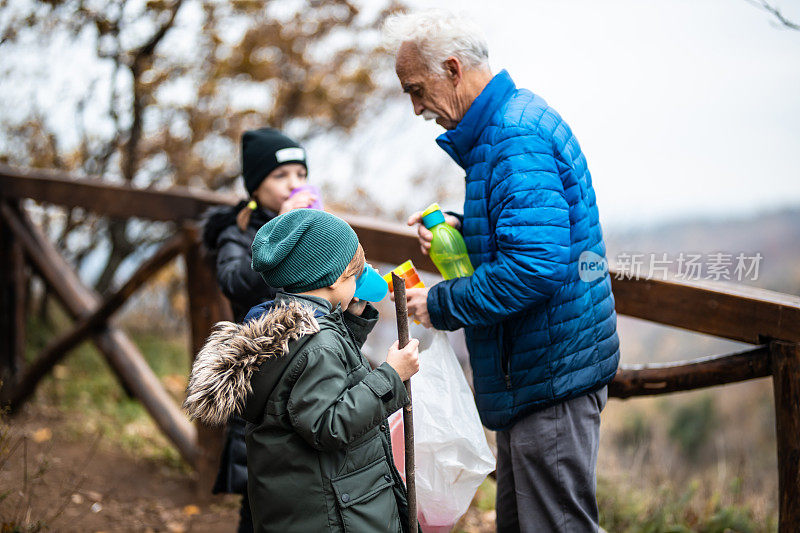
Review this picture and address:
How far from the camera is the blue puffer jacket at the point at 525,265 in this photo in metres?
1.89

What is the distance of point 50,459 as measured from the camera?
3936 mm

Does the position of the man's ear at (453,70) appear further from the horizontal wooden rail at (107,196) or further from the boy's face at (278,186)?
the horizontal wooden rail at (107,196)

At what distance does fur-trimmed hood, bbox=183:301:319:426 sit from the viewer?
1.69 meters

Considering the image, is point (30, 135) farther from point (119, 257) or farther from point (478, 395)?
point (478, 395)

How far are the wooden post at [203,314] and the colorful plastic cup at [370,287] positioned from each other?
1894 mm

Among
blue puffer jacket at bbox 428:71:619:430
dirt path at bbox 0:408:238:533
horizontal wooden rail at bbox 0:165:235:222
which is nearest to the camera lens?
blue puffer jacket at bbox 428:71:619:430

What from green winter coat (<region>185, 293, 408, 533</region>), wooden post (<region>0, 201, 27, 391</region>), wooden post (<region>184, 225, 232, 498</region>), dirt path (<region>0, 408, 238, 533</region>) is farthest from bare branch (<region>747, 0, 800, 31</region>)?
wooden post (<region>0, 201, 27, 391</region>)

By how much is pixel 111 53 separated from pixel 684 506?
4.90 m

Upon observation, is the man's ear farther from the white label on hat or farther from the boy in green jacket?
the white label on hat

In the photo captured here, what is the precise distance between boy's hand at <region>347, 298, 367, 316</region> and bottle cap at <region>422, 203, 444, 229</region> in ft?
1.38

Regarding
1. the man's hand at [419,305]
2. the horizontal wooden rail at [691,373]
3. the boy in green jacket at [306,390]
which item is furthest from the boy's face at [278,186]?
the horizontal wooden rail at [691,373]

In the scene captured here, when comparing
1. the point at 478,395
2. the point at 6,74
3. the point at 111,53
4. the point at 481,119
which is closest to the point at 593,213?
the point at 481,119

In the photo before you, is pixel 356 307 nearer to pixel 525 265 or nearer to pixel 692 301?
pixel 525 265

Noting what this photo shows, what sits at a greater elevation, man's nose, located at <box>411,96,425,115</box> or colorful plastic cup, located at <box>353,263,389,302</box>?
man's nose, located at <box>411,96,425,115</box>
